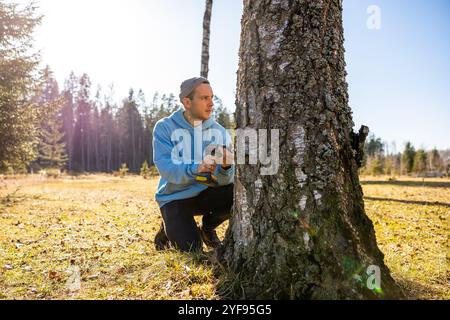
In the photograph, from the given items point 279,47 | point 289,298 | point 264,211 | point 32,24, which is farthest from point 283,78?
point 32,24

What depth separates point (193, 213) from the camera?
3.77 metres

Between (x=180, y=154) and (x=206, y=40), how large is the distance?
616 centimetres

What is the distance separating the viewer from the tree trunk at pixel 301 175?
6.88 ft

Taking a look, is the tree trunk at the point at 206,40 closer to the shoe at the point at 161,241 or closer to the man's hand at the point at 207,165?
the shoe at the point at 161,241

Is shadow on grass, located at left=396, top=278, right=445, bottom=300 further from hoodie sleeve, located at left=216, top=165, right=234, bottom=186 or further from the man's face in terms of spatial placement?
the man's face

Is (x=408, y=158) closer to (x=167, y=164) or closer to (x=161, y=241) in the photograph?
(x=161, y=241)

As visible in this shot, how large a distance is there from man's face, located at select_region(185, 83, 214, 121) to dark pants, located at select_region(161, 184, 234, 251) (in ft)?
2.61

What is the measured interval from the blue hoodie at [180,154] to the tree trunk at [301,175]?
93 centimetres

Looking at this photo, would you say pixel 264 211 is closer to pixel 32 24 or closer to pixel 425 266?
pixel 425 266

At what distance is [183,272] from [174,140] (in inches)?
54.0

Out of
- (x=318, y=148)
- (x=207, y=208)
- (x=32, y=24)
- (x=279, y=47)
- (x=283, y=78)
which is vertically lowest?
(x=207, y=208)

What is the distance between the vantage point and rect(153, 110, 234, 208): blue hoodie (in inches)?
124

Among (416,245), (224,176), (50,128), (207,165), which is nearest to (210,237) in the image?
(224,176)
